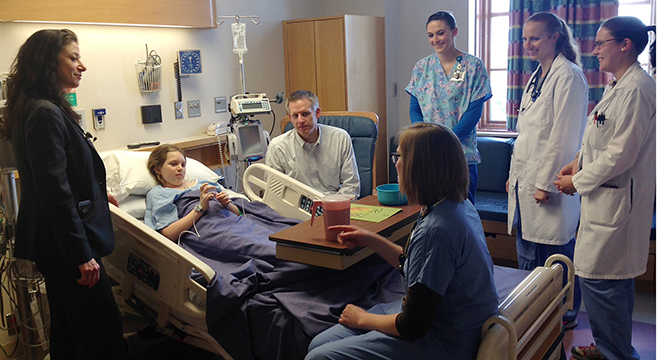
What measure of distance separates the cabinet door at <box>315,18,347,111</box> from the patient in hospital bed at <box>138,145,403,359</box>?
1988 millimetres

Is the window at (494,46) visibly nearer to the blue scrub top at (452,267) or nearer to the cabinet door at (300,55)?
Answer: the cabinet door at (300,55)

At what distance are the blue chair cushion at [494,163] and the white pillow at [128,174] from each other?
6.86 feet

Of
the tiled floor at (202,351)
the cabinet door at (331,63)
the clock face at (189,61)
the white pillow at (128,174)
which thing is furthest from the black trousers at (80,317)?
the cabinet door at (331,63)

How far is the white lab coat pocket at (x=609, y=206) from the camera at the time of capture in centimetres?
200

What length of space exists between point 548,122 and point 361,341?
1419mm

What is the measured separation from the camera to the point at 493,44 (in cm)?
440

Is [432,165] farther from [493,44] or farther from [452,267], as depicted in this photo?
[493,44]

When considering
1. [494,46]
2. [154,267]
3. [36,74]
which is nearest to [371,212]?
[154,267]

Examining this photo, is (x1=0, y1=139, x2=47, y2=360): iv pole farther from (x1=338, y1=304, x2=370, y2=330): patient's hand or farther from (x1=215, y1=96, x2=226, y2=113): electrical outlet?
(x1=215, y1=96, x2=226, y2=113): electrical outlet

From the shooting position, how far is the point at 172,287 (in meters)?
1.96

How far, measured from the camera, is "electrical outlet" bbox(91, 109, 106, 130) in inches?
121

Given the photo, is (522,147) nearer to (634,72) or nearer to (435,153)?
(634,72)

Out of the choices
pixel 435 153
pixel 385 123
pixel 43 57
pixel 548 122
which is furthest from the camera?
pixel 385 123

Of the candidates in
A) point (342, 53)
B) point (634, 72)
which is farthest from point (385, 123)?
point (634, 72)
